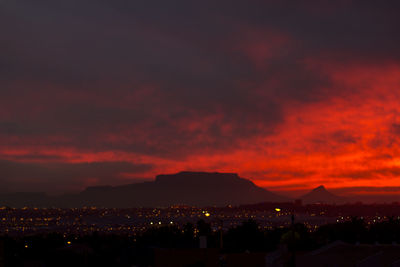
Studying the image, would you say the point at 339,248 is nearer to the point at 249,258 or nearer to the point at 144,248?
the point at 249,258

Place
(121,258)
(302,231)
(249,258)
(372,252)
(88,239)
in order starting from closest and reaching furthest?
(372,252) < (249,258) < (121,258) < (302,231) < (88,239)

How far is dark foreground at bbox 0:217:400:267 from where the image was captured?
42219 mm

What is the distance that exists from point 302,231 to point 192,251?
167ft

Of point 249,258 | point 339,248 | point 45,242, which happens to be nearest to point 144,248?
point 249,258

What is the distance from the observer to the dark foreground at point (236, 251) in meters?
42.2

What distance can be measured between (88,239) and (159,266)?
80218 mm

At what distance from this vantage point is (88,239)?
132 m

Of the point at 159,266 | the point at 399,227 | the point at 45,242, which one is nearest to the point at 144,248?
the point at 159,266

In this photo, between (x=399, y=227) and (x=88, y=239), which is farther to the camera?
(x=88, y=239)

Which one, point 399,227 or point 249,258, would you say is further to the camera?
point 399,227

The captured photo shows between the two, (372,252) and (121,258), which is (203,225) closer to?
(121,258)

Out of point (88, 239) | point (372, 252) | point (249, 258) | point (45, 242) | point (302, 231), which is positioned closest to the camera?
point (372, 252)

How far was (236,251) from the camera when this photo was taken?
85.6 m

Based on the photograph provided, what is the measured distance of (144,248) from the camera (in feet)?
235
